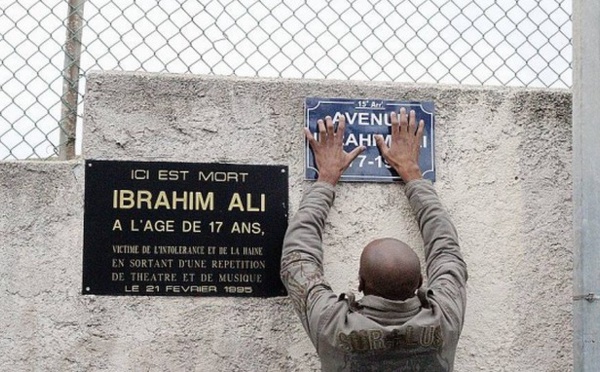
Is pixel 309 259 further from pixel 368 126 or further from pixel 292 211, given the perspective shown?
pixel 368 126

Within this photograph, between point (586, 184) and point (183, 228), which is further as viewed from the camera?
point (183, 228)

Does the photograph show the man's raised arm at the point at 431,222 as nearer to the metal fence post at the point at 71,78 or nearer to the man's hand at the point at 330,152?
the man's hand at the point at 330,152

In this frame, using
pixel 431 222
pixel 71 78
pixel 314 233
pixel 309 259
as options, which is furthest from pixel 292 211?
pixel 71 78

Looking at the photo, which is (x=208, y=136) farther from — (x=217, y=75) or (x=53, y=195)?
(x=53, y=195)

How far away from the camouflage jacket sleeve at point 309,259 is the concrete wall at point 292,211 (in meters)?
0.13

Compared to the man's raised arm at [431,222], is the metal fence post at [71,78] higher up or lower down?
higher up

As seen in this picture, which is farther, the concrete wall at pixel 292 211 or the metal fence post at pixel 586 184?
the concrete wall at pixel 292 211

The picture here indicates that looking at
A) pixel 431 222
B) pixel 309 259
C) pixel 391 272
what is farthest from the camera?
pixel 431 222

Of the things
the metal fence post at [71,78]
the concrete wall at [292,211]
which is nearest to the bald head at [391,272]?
the concrete wall at [292,211]

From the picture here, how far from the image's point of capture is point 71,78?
143 inches

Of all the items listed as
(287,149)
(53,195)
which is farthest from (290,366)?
(53,195)

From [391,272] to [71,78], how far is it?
156 centimetres

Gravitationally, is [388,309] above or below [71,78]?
below

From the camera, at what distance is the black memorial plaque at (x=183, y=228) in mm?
3457
